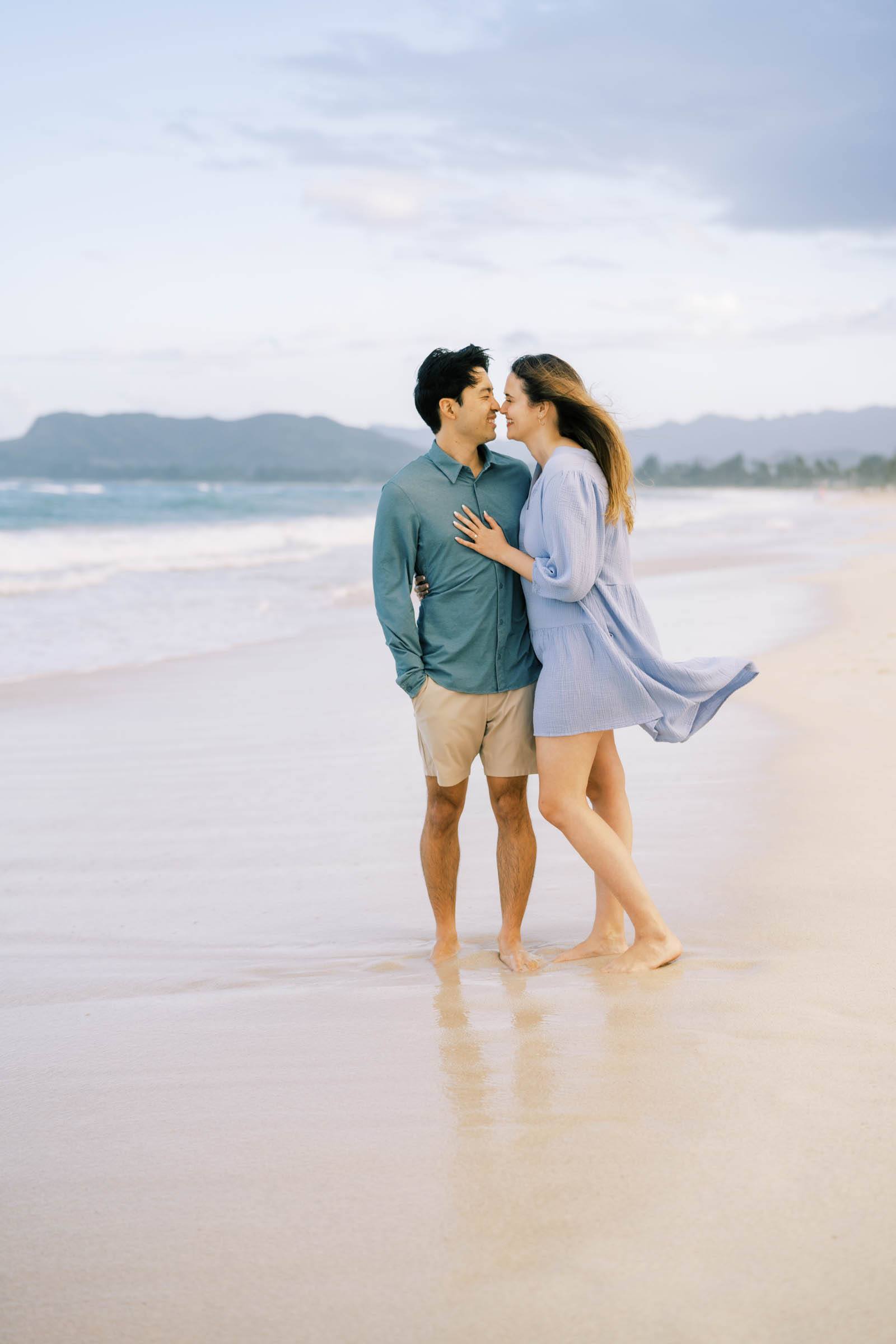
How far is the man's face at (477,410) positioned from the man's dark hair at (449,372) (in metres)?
0.02

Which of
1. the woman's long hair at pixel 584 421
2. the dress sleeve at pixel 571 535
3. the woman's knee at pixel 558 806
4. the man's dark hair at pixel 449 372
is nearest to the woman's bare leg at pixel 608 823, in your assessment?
the woman's knee at pixel 558 806

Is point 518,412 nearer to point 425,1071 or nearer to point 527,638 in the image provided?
point 527,638

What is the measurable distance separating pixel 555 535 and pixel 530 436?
1.23 ft

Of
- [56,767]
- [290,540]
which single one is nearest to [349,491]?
[290,540]

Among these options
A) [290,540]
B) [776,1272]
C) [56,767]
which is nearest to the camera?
[776,1272]

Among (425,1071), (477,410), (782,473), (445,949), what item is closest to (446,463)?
(477,410)

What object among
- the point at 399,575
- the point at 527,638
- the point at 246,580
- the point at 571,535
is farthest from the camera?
the point at 246,580

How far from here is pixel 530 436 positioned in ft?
11.0

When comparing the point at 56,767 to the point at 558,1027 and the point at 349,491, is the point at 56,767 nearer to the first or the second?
the point at 558,1027

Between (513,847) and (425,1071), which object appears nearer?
(425,1071)

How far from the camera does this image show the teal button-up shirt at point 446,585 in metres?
3.39

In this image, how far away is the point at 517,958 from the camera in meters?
3.36

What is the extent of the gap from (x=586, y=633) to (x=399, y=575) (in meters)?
0.58

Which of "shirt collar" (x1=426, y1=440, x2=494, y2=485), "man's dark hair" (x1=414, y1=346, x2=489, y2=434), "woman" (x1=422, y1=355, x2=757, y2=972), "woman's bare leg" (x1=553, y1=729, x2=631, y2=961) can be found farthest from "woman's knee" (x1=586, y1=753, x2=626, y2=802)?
"man's dark hair" (x1=414, y1=346, x2=489, y2=434)
